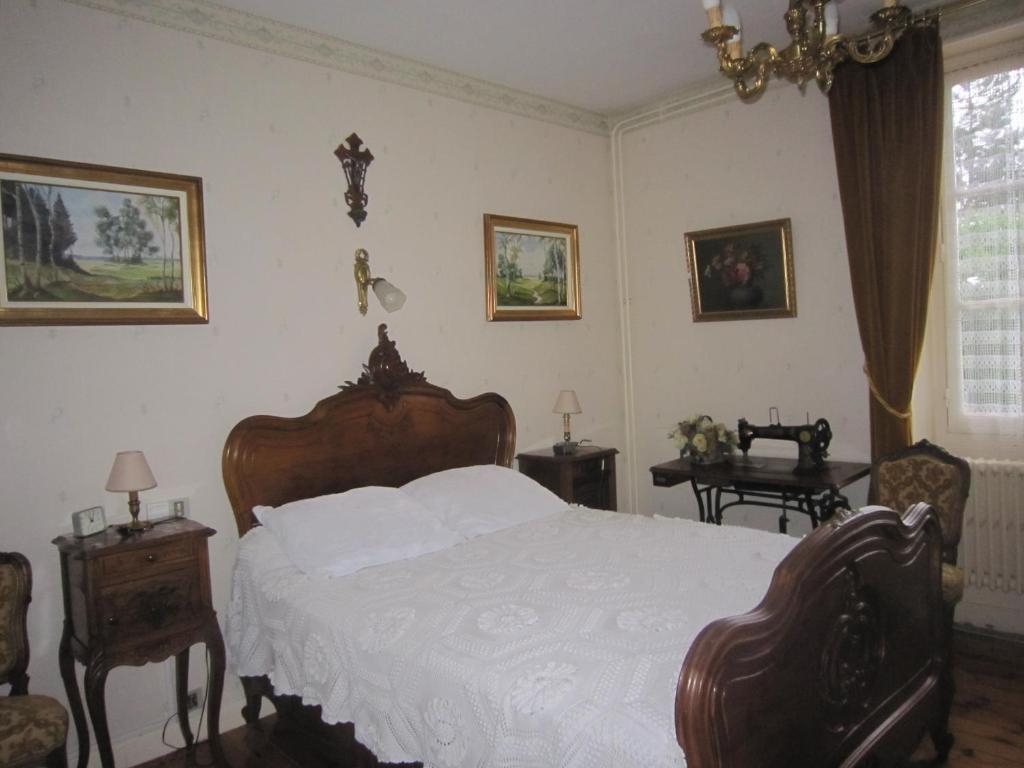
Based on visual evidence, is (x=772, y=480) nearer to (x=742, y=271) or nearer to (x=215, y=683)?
(x=742, y=271)

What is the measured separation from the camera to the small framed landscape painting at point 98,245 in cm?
249

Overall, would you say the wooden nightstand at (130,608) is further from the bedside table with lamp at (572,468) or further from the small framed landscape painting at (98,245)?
the bedside table with lamp at (572,468)

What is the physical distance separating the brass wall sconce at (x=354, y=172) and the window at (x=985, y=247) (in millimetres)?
2778

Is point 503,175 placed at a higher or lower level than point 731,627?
higher

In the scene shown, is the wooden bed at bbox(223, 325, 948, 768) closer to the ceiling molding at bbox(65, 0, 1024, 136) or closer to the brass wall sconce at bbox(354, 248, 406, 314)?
the brass wall sconce at bbox(354, 248, 406, 314)

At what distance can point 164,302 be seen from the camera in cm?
281

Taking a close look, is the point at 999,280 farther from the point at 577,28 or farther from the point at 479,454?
the point at 479,454

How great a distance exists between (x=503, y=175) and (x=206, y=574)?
8.50 ft

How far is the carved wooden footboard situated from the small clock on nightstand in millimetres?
2123

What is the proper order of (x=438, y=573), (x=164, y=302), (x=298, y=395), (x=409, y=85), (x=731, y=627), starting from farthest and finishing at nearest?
(x=409, y=85), (x=298, y=395), (x=164, y=302), (x=438, y=573), (x=731, y=627)

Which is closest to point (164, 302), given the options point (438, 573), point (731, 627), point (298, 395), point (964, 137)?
point (298, 395)

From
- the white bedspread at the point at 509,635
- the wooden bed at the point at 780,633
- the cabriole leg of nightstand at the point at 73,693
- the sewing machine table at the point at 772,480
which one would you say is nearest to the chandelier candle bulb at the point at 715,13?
the wooden bed at the point at 780,633

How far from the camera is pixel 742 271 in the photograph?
13.5ft

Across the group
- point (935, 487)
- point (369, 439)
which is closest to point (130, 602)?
point (369, 439)
